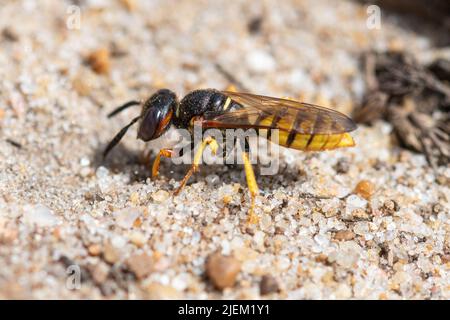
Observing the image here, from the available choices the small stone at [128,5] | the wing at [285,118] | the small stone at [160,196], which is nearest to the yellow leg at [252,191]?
the wing at [285,118]

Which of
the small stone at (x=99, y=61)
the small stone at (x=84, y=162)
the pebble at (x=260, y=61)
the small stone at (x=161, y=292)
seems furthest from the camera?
the pebble at (x=260, y=61)

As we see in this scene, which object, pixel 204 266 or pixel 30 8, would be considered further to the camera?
pixel 30 8

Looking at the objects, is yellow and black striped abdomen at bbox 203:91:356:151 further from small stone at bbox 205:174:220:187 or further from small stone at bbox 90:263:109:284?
small stone at bbox 90:263:109:284

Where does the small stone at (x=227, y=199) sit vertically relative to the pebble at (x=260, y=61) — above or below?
below

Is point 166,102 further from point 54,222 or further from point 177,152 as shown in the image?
point 54,222

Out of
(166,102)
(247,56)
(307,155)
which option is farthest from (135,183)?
(247,56)

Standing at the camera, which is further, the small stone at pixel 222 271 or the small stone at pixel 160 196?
the small stone at pixel 160 196

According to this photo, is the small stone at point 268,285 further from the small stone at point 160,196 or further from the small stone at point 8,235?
the small stone at point 8,235

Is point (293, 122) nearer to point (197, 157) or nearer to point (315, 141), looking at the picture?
point (315, 141)
